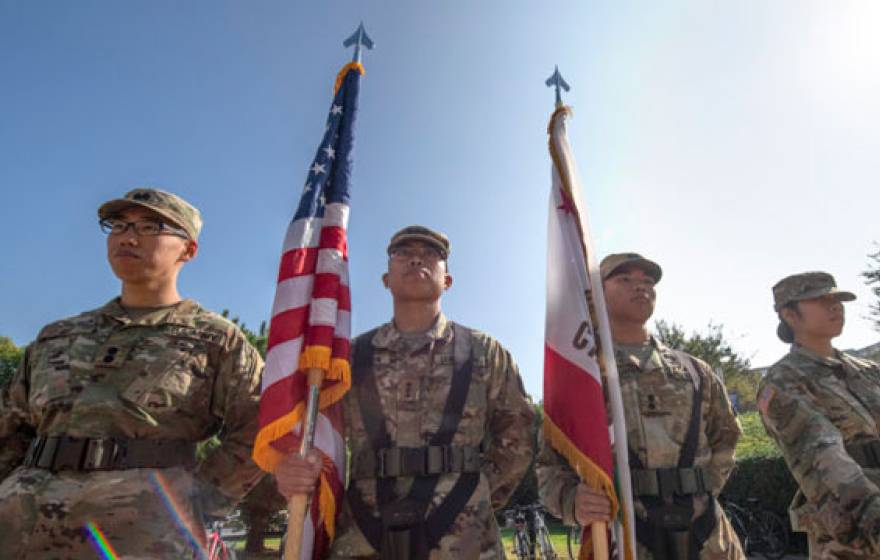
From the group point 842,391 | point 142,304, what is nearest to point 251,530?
point 142,304

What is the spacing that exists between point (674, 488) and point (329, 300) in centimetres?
233

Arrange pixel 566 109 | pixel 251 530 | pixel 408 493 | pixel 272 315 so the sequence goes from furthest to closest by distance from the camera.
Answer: pixel 251 530, pixel 566 109, pixel 272 315, pixel 408 493

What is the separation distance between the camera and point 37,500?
2.46 m

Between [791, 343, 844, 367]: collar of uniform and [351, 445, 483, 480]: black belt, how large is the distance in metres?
3.11

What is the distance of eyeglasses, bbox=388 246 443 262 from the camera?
3508 mm

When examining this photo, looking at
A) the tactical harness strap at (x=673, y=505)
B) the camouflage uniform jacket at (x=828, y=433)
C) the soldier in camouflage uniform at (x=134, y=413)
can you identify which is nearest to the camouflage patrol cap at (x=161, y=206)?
the soldier in camouflage uniform at (x=134, y=413)

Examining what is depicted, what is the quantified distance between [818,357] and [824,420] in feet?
2.28

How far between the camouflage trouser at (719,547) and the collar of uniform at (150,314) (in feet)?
9.53

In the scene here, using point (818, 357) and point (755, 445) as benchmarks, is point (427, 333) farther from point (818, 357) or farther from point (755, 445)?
point (755, 445)

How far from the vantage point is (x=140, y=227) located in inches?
122

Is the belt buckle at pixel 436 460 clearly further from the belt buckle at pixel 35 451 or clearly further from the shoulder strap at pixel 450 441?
the belt buckle at pixel 35 451

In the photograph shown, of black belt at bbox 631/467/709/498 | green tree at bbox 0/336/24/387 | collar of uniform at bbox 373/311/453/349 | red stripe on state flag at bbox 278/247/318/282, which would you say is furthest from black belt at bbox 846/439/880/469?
green tree at bbox 0/336/24/387

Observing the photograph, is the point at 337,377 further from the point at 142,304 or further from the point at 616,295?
the point at 616,295

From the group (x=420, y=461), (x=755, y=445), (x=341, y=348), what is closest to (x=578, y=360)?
(x=420, y=461)
